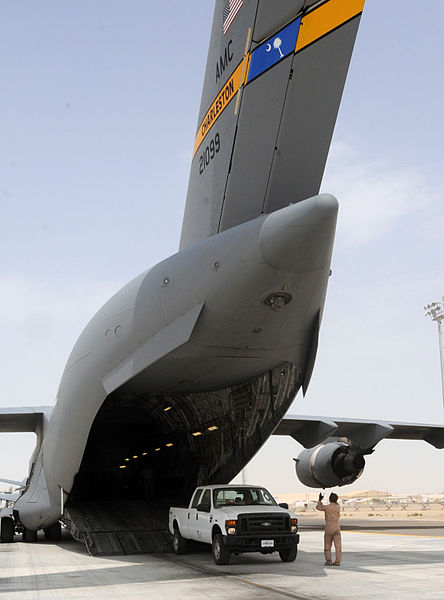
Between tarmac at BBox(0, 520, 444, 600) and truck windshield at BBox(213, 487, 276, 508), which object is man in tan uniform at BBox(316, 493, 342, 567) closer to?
tarmac at BBox(0, 520, 444, 600)

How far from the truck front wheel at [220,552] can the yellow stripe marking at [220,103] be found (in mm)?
6566

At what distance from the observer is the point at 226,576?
9.19m

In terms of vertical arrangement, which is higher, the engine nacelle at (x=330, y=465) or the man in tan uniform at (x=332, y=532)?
the engine nacelle at (x=330, y=465)

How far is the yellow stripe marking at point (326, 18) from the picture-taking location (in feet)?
27.3

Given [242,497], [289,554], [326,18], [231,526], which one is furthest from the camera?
[242,497]

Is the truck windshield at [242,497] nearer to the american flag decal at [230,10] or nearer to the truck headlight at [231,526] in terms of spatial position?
the truck headlight at [231,526]

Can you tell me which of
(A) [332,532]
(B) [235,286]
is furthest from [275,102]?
(A) [332,532]

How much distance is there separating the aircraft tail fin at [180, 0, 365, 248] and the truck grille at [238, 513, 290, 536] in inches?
181

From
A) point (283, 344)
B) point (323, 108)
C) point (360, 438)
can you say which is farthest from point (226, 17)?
point (360, 438)

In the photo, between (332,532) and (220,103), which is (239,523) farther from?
(220,103)

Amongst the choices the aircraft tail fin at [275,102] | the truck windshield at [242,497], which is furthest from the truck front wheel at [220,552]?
the aircraft tail fin at [275,102]

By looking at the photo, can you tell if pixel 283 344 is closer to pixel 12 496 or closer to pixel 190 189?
pixel 190 189

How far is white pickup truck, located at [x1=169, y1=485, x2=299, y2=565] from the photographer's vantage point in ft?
33.6

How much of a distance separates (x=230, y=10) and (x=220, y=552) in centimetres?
862
